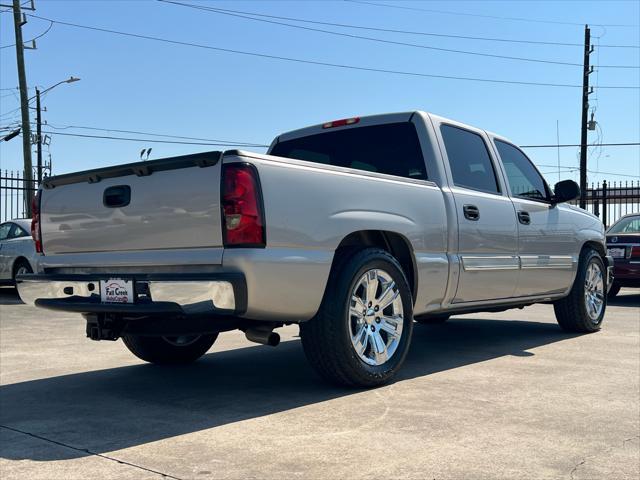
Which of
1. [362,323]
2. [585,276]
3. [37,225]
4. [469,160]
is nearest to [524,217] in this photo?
[469,160]

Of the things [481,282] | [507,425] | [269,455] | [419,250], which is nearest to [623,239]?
[481,282]

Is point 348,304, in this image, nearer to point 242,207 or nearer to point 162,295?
point 242,207

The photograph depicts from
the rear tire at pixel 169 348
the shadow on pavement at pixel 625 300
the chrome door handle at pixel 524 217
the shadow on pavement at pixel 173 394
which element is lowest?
the shadow on pavement at pixel 625 300

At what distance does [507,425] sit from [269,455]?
1363 mm

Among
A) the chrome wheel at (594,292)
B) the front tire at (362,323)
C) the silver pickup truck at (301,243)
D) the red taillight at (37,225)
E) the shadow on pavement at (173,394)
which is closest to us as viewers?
the shadow on pavement at (173,394)

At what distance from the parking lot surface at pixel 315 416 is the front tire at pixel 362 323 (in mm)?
164

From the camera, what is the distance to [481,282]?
595cm

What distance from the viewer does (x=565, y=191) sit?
7.11 meters

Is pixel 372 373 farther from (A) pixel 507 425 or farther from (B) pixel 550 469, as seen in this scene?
(B) pixel 550 469

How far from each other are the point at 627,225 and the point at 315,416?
10.4 m

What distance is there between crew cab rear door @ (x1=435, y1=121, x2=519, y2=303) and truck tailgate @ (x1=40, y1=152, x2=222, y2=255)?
91.4 inches

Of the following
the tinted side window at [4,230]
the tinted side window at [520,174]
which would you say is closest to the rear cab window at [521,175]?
the tinted side window at [520,174]

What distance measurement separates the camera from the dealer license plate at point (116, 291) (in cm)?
427

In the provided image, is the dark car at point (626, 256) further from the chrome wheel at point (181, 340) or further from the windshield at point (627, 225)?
the chrome wheel at point (181, 340)
